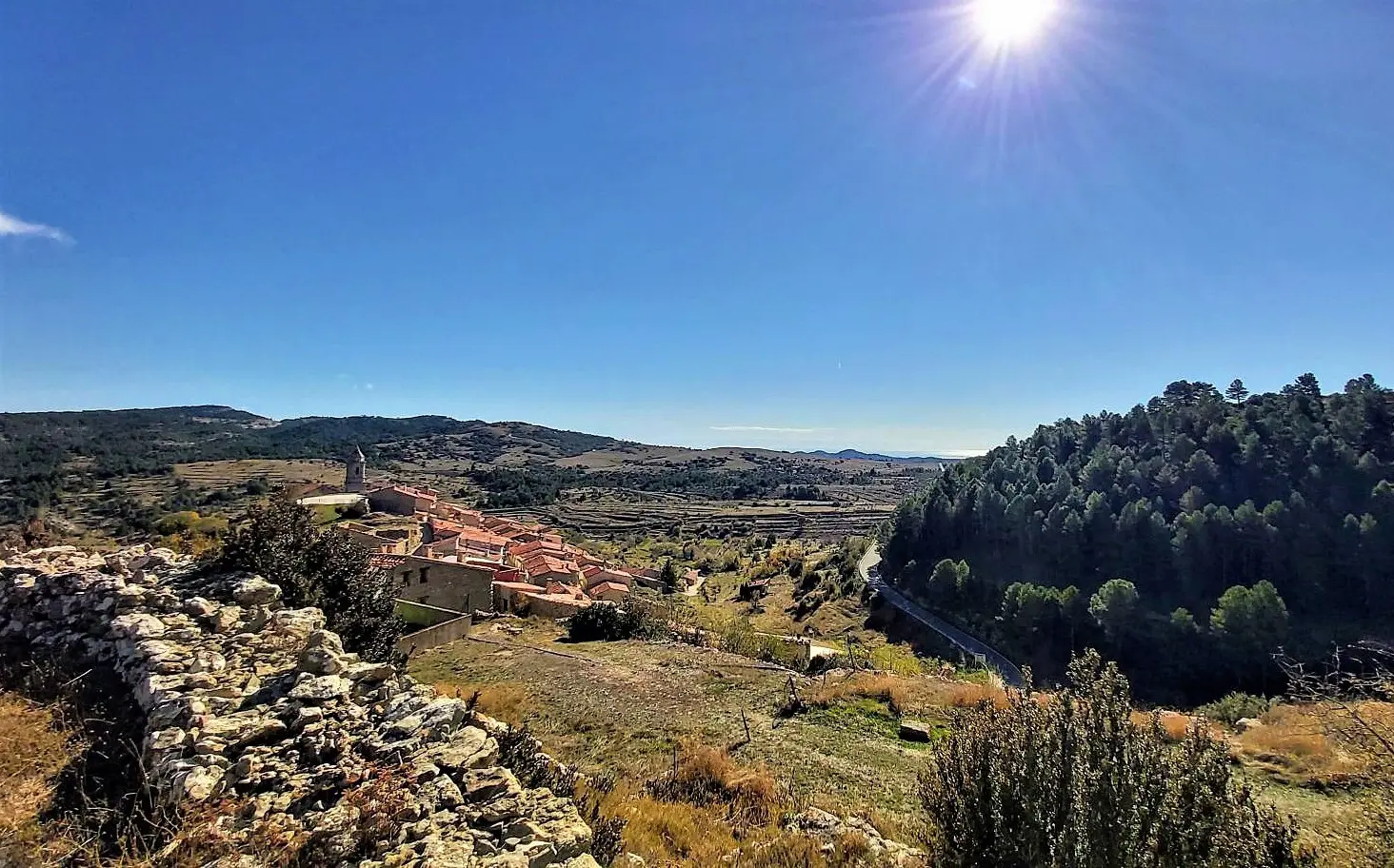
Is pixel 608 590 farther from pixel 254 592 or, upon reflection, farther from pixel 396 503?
pixel 254 592

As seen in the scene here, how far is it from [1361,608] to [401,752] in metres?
47.2

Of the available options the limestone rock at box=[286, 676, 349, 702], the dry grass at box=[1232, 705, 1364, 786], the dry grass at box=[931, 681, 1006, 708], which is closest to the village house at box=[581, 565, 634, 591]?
the dry grass at box=[931, 681, 1006, 708]

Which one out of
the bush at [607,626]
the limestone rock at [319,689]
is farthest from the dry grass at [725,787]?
the bush at [607,626]

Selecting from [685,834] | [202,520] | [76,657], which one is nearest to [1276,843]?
[685,834]

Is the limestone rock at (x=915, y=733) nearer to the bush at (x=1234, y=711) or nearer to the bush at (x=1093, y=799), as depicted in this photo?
the bush at (x=1093, y=799)

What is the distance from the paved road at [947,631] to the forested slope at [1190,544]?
4.79 ft

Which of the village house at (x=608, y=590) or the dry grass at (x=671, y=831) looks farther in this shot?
the village house at (x=608, y=590)

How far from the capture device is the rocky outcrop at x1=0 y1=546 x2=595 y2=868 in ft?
12.5

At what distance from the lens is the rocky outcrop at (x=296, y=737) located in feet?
12.5

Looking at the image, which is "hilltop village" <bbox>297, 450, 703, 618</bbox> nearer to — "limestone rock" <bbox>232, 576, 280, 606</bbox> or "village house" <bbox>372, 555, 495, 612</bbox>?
"village house" <bbox>372, 555, 495, 612</bbox>

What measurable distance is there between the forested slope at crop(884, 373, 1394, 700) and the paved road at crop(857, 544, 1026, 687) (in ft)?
4.79

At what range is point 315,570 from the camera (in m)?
8.98

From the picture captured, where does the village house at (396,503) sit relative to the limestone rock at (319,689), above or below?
below

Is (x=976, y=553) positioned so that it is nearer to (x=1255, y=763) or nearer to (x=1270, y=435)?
(x=1270, y=435)
